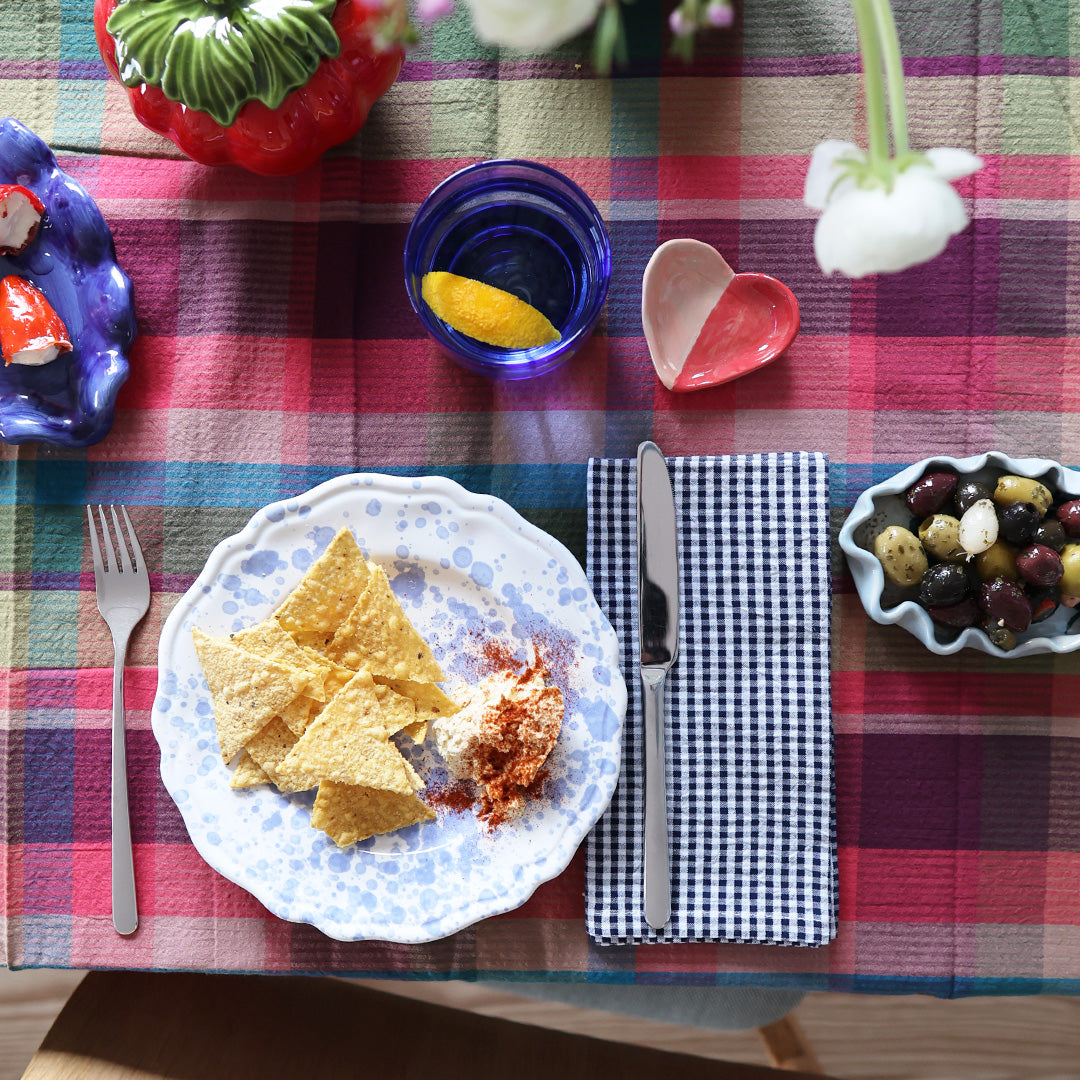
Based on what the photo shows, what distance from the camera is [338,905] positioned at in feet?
3.14

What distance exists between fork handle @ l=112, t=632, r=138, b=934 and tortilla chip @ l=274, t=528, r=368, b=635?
21 cm

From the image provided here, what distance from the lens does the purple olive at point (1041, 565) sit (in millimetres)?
888

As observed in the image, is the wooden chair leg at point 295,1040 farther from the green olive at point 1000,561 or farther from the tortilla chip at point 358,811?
the green olive at point 1000,561

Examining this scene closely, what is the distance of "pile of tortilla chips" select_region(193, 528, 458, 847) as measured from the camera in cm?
94

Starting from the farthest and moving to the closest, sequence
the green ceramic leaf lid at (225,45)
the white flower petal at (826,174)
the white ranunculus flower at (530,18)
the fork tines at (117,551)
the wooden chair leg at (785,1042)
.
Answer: the wooden chair leg at (785,1042)
the fork tines at (117,551)
the green ceramic leaf lid at (225,45)
the white flower petal at (826,174)
the white ranunculus flower at (530,18)

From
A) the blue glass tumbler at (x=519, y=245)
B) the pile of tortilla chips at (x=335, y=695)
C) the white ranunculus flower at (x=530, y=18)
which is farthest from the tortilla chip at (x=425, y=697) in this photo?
the white ranunculus flower at (x=530, y=18)

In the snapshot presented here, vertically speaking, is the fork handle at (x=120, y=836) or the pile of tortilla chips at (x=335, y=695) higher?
the pile of tortilla chips at (x=335, y=695)

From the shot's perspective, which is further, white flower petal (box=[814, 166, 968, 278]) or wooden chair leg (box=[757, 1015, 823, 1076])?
wooden chair leg (box=[757, 1015, 823, 1076])

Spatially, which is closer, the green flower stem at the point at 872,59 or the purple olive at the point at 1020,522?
the green flower stem at the point at 872,59

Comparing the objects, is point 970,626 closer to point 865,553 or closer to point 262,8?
point 865,553

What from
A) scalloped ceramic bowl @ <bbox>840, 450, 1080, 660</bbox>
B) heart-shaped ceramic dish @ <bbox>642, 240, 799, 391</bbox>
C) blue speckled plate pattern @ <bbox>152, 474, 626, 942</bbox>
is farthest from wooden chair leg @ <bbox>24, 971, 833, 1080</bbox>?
heart-shaped ceramic dish @ <bbox>642, 240, 799, 391</bbox>

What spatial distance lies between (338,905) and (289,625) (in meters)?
0.29

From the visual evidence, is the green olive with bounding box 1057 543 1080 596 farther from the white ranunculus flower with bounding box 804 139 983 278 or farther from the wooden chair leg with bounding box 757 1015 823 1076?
the wooden chair leg with bounding box 757 1015 823 1076

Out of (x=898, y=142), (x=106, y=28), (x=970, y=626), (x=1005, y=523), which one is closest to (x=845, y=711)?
(x=970, y=626)
